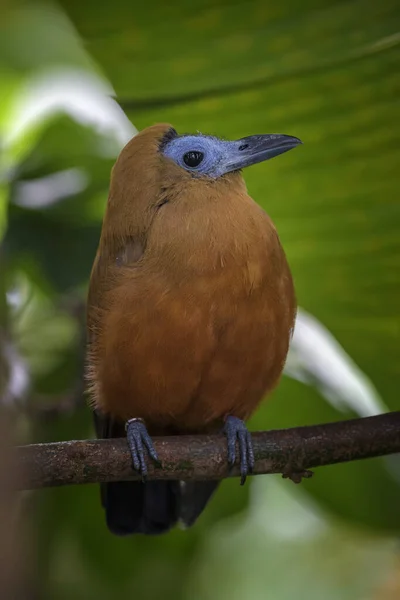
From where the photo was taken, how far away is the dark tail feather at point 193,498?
227 centimetres

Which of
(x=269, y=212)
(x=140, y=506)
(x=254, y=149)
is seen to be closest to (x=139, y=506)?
(x=140, y=506)

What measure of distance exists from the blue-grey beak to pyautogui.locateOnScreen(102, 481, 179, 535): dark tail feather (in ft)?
3.12

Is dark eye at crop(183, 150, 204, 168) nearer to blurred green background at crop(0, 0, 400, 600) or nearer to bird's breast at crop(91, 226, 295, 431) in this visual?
blurred green background at crop(0, 0, 400, 600)

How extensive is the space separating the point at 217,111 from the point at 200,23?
11.9 inches

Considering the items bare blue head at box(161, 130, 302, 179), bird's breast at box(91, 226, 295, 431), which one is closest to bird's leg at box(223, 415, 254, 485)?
bird's breast at box(91, 226, 295, 431)

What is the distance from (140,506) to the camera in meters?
2.31

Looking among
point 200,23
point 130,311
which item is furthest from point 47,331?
point 200,23

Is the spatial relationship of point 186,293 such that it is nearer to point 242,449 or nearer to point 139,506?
point 242,449

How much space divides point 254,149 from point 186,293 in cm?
38

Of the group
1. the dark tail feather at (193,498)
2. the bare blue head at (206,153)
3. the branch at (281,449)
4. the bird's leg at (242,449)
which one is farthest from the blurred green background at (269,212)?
the bird's leg at (242,449)

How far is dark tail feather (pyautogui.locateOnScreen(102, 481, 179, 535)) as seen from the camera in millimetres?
2289

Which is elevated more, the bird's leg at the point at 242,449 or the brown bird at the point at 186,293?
the brown bird at the point at 186,293

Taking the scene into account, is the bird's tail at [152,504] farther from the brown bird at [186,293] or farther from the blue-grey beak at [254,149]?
the blue-grey beak at [254,149]

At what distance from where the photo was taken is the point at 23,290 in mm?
2697
